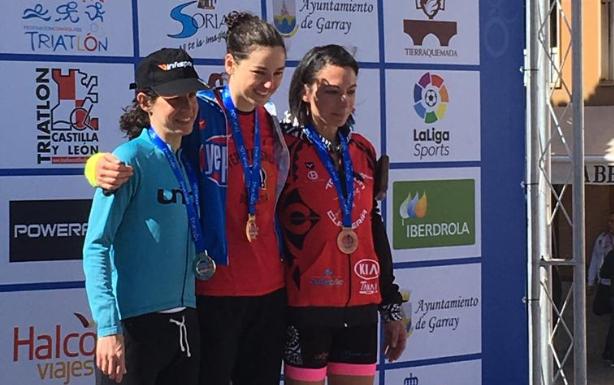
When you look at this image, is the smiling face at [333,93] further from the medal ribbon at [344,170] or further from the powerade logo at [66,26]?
the powerade logo at [66,26]

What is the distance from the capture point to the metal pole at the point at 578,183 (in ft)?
15.2

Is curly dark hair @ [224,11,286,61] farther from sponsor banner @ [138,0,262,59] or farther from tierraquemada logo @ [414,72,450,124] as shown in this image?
tierraquemada logo @ [414,72,450,124]

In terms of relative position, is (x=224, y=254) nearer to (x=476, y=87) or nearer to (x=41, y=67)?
(x=41, y=67)

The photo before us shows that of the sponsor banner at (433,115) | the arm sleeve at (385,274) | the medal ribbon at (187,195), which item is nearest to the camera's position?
the medal ribbon at (187,195)

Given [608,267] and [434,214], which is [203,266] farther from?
[608,267]

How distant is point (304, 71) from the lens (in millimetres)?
3264

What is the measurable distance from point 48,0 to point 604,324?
9.40m

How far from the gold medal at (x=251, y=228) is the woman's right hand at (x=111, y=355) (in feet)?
1.80

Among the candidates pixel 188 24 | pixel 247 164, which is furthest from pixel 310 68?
pixel 188 24

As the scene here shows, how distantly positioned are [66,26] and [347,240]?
1.78m

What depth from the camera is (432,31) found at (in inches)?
199

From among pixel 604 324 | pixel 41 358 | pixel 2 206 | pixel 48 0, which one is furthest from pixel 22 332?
pixel 604 324

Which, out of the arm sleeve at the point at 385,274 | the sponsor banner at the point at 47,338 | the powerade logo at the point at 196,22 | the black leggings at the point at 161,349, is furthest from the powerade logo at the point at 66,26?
the black leggings at the point at 161,349

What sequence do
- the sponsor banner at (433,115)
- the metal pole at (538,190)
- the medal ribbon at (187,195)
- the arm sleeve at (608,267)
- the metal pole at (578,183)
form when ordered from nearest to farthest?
the medal ribbon at (187,195)
the metal pole at (578,183)
the metal pole at (538,190)
the sponsor banner at (433,115)
the arm sleeve at (608,267)
